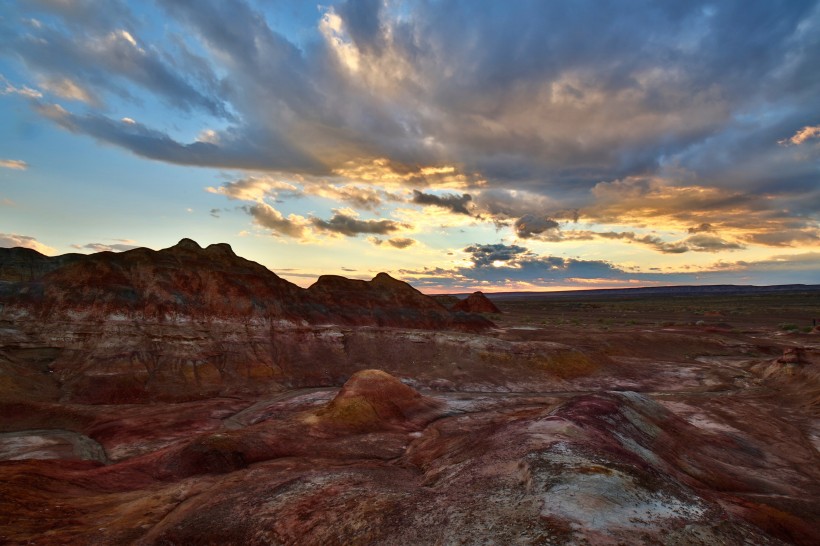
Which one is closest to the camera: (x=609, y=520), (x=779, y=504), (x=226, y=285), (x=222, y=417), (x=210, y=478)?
(x=609, y=520)

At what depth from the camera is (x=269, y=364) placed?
41656 millimetres

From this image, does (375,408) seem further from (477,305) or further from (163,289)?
(477,305)

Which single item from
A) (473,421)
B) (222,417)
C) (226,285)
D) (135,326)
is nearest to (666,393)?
(473,421)

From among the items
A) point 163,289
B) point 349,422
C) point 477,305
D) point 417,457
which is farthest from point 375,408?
point 477,305

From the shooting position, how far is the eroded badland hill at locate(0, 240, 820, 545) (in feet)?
35.7

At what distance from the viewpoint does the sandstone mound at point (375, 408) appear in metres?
24.3

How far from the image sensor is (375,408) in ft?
86.2

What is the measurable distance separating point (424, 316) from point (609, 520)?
183 feet

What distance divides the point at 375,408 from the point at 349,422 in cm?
250

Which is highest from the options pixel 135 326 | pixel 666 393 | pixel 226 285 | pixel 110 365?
pixel 226 285

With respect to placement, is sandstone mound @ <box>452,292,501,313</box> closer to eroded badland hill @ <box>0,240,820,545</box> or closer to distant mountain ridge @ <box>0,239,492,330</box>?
eroded badland hill @ <box>0,240,820,545</box>

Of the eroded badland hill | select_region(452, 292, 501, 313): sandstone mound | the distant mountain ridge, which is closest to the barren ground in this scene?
the eroded badland hill

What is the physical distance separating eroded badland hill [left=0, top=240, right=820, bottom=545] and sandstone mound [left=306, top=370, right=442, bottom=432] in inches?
6.5

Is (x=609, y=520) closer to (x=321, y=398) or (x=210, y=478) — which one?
(x=210, y=478)
